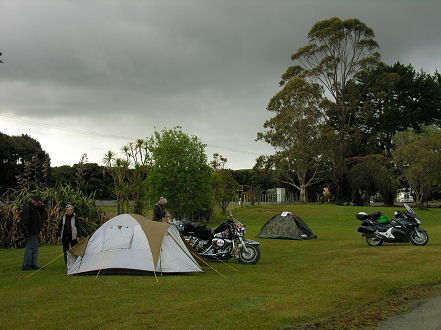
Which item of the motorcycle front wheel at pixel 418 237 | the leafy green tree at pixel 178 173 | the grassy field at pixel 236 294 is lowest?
the grassy field at pixel 236 294

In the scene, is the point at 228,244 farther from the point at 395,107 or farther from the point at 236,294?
the point at 395,107

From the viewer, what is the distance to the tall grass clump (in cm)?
1714

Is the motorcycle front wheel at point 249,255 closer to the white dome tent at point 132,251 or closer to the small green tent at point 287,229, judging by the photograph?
the white dome tent at point 132,251

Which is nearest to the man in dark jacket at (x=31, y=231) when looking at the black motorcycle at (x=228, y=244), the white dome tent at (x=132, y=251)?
the white dome tent at (x=132, y=251)

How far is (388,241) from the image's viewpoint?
49.6ft

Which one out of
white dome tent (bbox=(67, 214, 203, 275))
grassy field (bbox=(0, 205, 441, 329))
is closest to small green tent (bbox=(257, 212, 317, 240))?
grassy field (bbox=(0, 205, 441, 329))

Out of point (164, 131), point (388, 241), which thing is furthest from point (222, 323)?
point (164, 131)

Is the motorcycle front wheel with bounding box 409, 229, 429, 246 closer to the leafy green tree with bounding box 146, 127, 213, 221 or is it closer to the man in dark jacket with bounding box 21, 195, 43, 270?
the man in dark jacket with bounding box 21, 195, 43, 270

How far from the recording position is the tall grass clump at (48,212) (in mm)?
17141

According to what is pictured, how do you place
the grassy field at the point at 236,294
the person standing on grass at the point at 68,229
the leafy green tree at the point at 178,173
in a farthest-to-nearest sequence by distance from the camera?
the leafy green tree at the point at 178,173
the person standing on grass at the point at 68,229
the grassy field at the point at 236,294

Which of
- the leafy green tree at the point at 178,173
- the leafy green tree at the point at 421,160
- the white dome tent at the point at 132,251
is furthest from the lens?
the leafy green tree at the point at 421,160

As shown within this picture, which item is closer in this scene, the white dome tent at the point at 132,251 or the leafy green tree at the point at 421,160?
the white dome tent at the point at 132,251

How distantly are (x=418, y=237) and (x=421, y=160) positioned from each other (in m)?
26.4

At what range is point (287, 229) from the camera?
20453 mm
